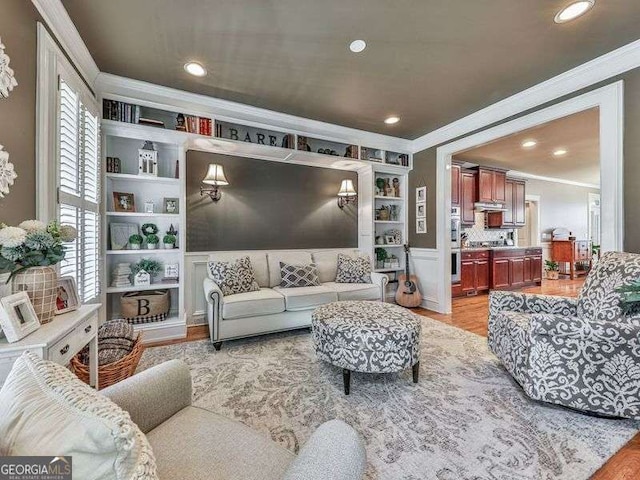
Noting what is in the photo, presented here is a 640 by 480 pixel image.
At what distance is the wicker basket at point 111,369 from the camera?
1.73 meters

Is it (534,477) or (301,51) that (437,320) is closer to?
(534,477)

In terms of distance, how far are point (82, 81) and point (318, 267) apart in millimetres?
3044

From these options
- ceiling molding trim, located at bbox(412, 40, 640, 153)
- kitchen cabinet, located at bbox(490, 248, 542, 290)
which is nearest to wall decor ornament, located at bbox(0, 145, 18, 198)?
ceiling molding trim, located at bbox(412, 40, 640, 153)

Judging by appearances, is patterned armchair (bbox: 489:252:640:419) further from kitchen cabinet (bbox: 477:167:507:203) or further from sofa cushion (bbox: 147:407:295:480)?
kitchen cabinet (bbox: 477:167:507:203)

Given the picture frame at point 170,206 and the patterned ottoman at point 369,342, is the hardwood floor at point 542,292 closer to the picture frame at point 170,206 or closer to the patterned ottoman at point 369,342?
the patterned ottoman at point 369,342

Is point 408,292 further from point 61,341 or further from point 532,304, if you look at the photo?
point 61,341

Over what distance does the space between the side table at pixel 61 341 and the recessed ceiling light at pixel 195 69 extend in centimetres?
214

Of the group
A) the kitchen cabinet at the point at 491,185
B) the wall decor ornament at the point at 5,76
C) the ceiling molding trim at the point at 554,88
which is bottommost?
the wall decor ornament at the point at 5,76

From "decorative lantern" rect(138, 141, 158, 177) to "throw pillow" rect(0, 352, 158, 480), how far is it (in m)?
2.98

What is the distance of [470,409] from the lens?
190 cm

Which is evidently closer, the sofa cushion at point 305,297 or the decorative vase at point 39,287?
the decorative vase at point 39,287

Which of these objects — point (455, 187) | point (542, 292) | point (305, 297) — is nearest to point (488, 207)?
point (455, 187)

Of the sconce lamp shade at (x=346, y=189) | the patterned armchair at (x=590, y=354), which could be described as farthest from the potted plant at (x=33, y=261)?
the sconce lamp shade at (x=346, y=189)

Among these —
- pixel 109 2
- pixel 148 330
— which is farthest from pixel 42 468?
pixel 148 330
